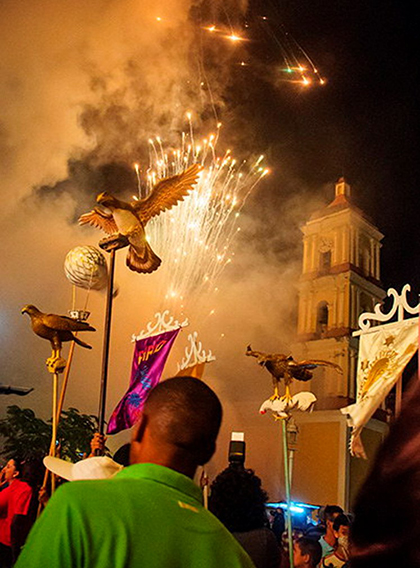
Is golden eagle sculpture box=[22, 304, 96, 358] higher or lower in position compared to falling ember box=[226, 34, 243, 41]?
lower

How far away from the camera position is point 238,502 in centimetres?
370

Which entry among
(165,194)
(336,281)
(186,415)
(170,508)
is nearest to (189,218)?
(165,194)

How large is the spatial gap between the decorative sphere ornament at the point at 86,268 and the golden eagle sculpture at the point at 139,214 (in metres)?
0.34

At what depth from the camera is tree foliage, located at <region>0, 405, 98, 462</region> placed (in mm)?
14992

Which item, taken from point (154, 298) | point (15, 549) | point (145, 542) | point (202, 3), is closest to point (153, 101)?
point (202, 3)

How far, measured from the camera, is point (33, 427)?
15.5 metres

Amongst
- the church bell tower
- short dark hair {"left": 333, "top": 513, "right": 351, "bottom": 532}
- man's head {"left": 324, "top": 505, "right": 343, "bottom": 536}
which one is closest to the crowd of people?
short dark hair {"left": 333, "top": 513, "right": 351, "bottom": 532}

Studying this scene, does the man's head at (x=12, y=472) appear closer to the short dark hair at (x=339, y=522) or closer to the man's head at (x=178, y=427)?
the short dark hair at (x=339, y=522)

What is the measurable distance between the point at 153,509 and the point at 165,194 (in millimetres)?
5887

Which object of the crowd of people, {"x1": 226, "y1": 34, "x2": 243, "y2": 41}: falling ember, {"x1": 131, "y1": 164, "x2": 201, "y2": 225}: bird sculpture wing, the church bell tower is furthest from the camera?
the church bell tower

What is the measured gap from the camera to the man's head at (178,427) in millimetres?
1623

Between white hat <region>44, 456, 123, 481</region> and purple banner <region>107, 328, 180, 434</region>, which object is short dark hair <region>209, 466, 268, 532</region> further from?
purple banner <region>107, 328, 180, 434</region>

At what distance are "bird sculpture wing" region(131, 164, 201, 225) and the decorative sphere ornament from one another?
0.64 m

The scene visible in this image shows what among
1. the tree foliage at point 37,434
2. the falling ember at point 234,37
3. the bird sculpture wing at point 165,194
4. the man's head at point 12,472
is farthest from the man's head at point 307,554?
the falling ember at point 234,37
